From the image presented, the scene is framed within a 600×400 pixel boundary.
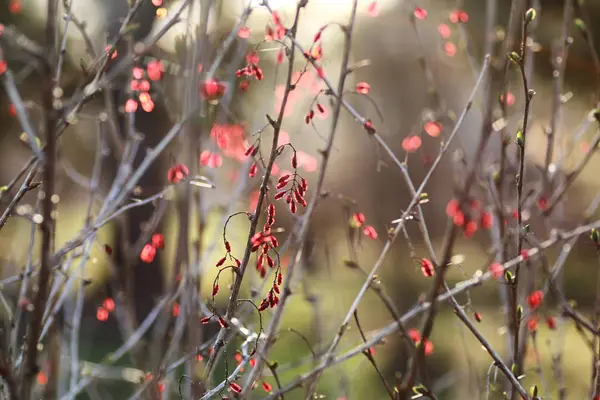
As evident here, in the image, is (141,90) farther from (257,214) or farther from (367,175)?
(367,175)

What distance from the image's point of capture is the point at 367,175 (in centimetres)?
1264

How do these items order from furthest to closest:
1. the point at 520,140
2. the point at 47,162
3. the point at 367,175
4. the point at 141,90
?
1. the point at 367,175
2. the point at 141,90
3. the point at 520,140
4. the point at 47,162

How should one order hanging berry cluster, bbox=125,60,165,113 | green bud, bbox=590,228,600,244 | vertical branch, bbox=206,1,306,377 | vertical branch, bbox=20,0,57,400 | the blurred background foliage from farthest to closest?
the blurred background foliage → hanging berry cluster, bbox=125,60,165,113 → green bud, bbox=590,228,600,244 → vertical branch, bbox=206,1,306,377 → vertical branch, bbox=20,0,57,400

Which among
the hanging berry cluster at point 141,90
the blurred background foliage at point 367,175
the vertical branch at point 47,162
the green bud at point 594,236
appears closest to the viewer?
the vertical branch at point 47,162

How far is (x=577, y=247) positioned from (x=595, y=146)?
38.1 ft

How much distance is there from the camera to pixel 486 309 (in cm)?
1177

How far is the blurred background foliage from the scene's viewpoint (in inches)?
146

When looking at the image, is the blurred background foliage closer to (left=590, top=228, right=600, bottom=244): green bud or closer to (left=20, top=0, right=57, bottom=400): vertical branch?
(left=590, top=228, right=600, bottom=244): green bud

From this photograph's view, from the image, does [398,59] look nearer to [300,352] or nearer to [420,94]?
[420,94]

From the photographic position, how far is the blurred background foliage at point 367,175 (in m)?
3.71

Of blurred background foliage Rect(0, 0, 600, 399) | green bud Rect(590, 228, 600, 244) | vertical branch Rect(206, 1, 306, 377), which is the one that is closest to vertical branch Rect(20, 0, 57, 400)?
vertical branch Rect(206, 1, 306, 377)

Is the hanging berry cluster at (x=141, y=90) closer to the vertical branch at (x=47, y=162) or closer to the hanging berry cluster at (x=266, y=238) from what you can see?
the hanging berry cluster at (x=266, y=238)

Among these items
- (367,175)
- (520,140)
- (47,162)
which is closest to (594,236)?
(520,140)

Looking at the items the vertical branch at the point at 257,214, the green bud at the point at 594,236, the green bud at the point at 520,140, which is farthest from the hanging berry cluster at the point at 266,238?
the green bud at the point at 594,236
